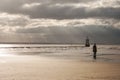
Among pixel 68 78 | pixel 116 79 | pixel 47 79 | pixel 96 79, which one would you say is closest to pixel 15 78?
pixel 47 79

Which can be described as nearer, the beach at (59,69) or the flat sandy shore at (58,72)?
the flat sandy shore at (58,72)

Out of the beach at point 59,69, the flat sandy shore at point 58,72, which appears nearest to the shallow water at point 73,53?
the beach at point 59,69

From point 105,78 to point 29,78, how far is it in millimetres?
4964

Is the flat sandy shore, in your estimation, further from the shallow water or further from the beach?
the shallow water

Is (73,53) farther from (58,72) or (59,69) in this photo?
(58,72)

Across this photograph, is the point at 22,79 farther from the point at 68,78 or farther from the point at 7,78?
the point at 68,78

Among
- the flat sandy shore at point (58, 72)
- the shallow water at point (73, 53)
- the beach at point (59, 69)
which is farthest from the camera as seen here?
the shallow water at point (73, 53)

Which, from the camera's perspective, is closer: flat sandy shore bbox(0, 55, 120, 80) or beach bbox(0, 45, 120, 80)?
flat sandy shore bbox(0, 55, 120, 80)

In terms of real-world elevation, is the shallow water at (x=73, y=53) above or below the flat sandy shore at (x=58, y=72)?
below

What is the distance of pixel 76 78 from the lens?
61.2 feet

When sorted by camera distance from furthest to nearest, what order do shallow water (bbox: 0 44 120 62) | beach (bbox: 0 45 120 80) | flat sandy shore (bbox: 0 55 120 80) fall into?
1. shallow water (bbox: 0 44 120 62)
2. beach (bbox: 0 45 120 80)
3. flat sandy shore (bbox: 0 55 120 80)

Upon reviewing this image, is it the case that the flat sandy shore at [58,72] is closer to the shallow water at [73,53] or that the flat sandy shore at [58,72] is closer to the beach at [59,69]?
the beach at [59,69]

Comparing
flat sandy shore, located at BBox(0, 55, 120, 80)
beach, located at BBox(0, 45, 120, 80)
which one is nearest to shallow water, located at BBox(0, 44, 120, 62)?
beach, located at BBox(0, 45, 120, 80)

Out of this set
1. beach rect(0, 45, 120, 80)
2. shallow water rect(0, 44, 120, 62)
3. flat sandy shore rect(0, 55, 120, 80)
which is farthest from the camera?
shallow water rect(0, 44, 120, 62)
